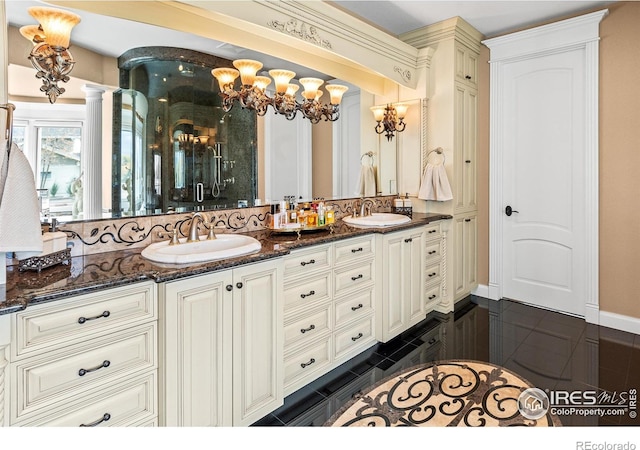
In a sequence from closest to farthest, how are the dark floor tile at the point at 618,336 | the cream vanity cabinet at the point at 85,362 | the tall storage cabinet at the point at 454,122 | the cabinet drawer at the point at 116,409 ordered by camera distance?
1. the cream vanity cabinet at the point at 85,362
2. the cabinet drawer at the point at 116,409
3. the dark floor tile at the point at 618,336
4. the tall storage cabinet at the point at 454,122

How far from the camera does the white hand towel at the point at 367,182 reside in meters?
3.43

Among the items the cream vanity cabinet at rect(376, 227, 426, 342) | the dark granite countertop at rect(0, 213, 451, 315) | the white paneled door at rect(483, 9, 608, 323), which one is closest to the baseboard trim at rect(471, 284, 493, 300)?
the white paneled door at rect(483, 9, 608, 323)

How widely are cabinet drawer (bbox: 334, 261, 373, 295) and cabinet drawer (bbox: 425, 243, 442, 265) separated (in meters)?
0.89

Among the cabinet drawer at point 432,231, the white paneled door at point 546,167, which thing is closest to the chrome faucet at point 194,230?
the cabinet drawer at point 432,231

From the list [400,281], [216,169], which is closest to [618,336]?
[400,281]

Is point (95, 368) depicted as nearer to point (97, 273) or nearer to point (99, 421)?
point (99, 421)

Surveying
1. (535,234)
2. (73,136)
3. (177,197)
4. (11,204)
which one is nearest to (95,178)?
(73,136)

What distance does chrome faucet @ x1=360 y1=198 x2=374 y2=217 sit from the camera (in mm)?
3223

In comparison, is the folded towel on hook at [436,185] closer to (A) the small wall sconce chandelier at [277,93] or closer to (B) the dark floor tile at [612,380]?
(A) the small wall sconce chandelier at [277,93]

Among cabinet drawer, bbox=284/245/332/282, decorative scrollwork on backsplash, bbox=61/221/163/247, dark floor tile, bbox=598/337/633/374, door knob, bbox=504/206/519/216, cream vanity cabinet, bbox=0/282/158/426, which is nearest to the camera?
cream vanity cabinet, bbox=0/282/158/426

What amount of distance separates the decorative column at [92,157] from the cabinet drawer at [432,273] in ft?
8.54

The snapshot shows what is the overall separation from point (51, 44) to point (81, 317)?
123cm

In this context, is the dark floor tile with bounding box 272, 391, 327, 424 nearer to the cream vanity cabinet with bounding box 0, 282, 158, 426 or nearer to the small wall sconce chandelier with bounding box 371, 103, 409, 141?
the cream vanity cabinet with bounding box 0, 282, 158, 426
